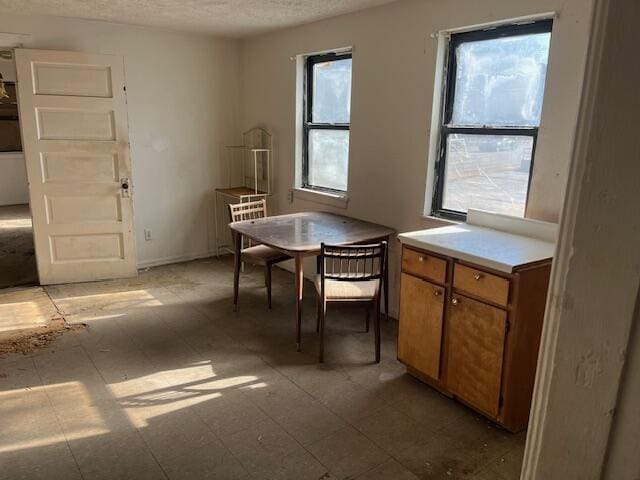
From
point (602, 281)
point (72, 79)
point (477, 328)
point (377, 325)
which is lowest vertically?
point (377, 325)

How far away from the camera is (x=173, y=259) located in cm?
511

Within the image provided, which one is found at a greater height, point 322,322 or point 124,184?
point 124,184

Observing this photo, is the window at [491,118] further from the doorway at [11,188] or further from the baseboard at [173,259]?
the doorway at [11,188]

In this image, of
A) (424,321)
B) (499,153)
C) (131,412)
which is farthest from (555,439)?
(499,153)

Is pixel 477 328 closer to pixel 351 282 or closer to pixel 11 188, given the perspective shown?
pixel 351 282

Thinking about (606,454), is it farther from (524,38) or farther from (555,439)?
(524,38)

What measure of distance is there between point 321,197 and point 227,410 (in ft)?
7.57

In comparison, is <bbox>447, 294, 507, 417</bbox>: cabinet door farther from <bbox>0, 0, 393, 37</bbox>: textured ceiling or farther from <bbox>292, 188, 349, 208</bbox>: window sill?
<bbox>0, 0, 393, 37</bbox>: textured ceiling

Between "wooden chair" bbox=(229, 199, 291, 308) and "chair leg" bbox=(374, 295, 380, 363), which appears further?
"wooden chair" bbox=(229, 199, 291, 308)

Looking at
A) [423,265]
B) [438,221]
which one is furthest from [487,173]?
[423,265]

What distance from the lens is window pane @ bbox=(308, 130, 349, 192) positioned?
4191 millimetres

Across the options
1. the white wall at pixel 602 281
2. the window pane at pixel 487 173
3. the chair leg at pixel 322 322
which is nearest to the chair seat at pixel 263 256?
the chair leg at pixel 322 322

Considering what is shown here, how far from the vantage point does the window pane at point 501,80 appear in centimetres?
271

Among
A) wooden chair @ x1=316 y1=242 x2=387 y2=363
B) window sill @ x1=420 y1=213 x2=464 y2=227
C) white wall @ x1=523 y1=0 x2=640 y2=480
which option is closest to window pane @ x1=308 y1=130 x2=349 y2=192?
window sill @ x1=420 y1=213 x2=464 y2=227
